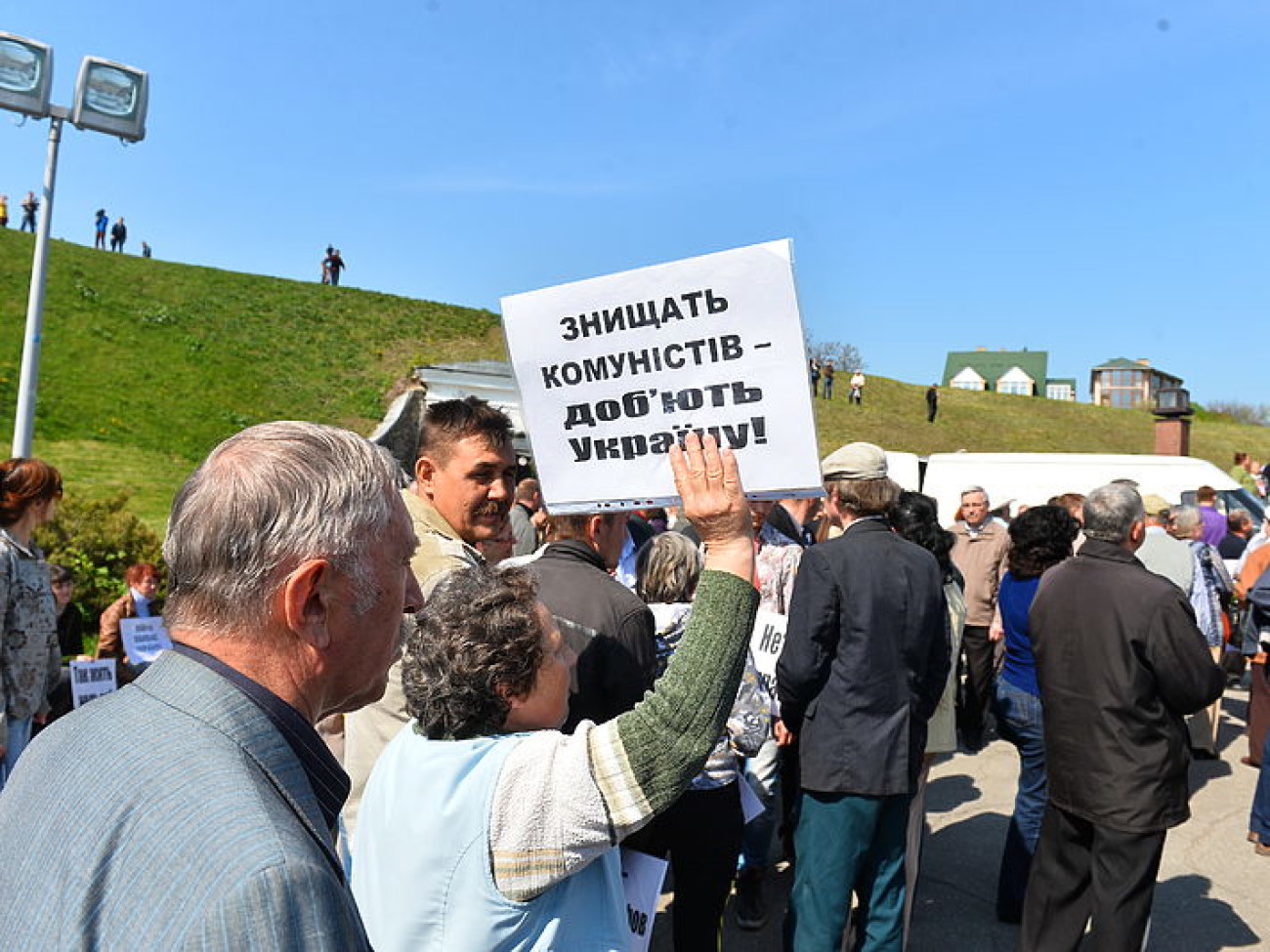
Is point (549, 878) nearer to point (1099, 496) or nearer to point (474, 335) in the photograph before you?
point (1099, 496)

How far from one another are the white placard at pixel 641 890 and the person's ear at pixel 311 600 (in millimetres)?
1638

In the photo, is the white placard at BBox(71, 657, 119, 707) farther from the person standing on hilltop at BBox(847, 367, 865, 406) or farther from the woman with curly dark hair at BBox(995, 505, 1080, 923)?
the person standing on hilltop at BBox(847, 367, 865, 406)

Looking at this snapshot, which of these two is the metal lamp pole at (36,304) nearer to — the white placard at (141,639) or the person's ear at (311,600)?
the white placard at (141,639)

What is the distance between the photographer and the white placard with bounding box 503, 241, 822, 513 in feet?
7.11

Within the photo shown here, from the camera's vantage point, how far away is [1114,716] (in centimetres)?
381

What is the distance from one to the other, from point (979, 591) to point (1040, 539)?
8.78ft

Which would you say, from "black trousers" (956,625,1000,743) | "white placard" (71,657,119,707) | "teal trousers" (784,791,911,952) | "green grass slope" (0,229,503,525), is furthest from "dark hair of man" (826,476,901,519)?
"green grass slope" (0,229,503,525)

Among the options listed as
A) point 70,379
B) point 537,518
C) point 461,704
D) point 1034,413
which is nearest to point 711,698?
point 461,704

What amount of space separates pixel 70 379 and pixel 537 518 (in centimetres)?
2814

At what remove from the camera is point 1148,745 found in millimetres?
3768

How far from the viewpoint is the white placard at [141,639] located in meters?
6.80

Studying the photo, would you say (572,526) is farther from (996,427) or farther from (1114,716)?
(996,427)

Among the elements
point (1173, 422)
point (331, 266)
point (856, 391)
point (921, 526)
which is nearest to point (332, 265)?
point (331, 266)

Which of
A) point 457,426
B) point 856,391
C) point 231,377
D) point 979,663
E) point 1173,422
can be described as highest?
point 856,391
